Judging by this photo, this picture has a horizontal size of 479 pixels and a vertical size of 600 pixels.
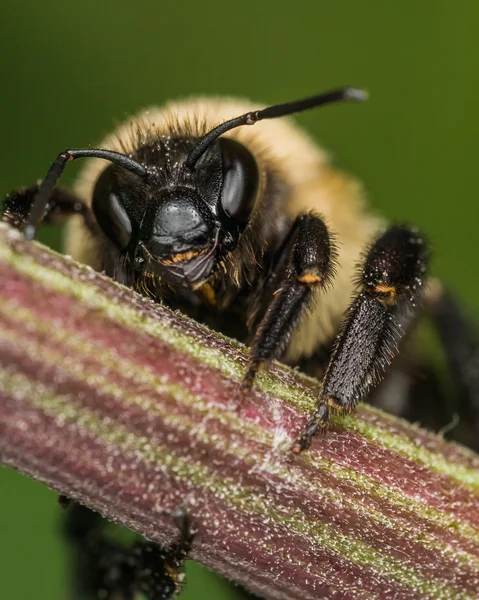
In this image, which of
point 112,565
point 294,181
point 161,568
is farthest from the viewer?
point 294,181

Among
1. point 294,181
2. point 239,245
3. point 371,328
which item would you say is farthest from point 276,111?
point 294,181

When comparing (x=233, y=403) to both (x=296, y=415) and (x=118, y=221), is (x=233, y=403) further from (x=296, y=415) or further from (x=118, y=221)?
(x=118, y=221)

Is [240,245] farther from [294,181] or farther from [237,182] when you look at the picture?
[294,181]

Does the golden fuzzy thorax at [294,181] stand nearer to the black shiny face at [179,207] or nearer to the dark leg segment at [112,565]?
the black shiny face at [179,207]

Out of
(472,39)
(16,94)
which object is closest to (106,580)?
(16,94)

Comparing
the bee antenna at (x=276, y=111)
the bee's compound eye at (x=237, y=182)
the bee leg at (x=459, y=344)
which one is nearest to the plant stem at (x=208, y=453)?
the bee's compound eye at (x=237, y=182)
